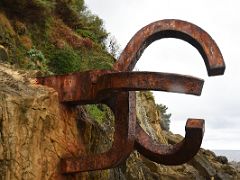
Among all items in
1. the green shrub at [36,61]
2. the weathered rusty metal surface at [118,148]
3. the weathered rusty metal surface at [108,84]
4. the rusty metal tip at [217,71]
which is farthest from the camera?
the green shrub at [36,61]

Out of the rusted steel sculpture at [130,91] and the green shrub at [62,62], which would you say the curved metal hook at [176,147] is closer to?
the rusted steel sculpture at [130,91]

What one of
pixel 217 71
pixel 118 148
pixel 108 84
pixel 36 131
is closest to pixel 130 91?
pixel 108 84

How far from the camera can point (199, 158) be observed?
19.0 m

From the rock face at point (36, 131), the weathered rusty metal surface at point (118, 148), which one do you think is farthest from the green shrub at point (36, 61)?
the weathered rusty metal surface at point (118, 148)

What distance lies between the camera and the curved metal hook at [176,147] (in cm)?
399

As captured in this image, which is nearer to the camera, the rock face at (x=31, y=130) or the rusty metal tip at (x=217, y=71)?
the rock face at (x=31, y=130)

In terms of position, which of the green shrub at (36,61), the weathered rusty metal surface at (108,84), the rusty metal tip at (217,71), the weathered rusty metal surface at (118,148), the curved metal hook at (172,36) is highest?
the green shrub at (36,61)

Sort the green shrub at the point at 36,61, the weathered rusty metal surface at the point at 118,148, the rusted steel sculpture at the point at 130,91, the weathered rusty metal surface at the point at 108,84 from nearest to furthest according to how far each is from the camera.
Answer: the weathered rusty metal surface at the point at 108,84 → the rusted steel sculpture at the point at 130,91 → the weathered rusty metal surface at the point at 118,148 → the green shrub at the point at 36,61

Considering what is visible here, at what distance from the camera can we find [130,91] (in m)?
4.30

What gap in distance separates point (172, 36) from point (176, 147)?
0.96 meters

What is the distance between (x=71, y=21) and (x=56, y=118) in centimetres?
1145

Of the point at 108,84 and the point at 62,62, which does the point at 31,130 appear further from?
the point at 62,62

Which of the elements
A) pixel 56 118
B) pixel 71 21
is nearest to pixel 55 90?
pixel 56 118

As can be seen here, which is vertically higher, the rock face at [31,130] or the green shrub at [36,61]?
the green shrub at [36,61]
